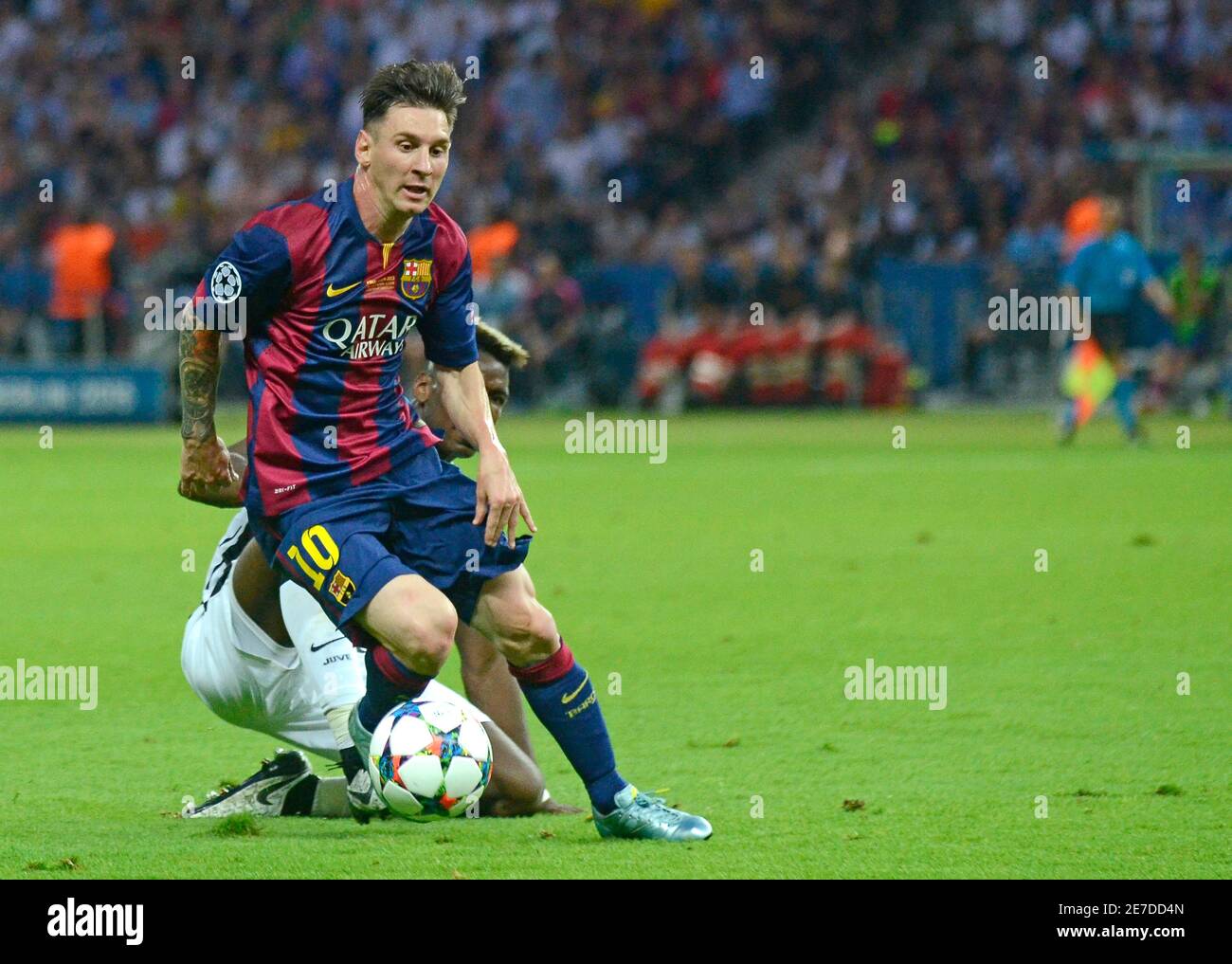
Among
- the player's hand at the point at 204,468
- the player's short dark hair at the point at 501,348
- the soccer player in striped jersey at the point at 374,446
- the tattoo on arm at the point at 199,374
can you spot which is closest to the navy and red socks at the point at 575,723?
the soccer player in striped jersey at the point at 374,446

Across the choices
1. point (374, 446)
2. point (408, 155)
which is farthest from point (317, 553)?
point (408, 155)

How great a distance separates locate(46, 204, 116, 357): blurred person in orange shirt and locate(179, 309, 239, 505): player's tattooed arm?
18639 mm

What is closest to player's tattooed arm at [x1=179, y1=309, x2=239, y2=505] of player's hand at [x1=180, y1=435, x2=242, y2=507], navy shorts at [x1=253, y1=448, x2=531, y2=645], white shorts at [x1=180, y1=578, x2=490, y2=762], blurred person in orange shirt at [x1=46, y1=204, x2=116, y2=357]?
player's hand at [x1=180, y1=435, x2=242, y2=507]

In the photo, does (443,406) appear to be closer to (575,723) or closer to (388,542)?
(388,542)

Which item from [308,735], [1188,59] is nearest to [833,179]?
[1188,59]

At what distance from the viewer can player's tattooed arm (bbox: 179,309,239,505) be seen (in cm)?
533

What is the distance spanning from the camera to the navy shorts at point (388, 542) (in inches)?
202

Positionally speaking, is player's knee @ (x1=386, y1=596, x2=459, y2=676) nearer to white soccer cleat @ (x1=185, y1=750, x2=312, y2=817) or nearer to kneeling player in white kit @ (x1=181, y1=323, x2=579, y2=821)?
kneeling player in white kit @ (x1=181, y1=323, x2=579, y2=821)

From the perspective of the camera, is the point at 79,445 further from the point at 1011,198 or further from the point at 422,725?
the point at 422,725

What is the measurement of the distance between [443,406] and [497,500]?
0.74 m

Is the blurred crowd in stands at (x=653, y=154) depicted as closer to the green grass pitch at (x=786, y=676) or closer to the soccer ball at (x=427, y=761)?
the green grass pitch at (x=786, y=676)

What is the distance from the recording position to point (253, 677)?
19.3ft

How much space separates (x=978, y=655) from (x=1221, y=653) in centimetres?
96
